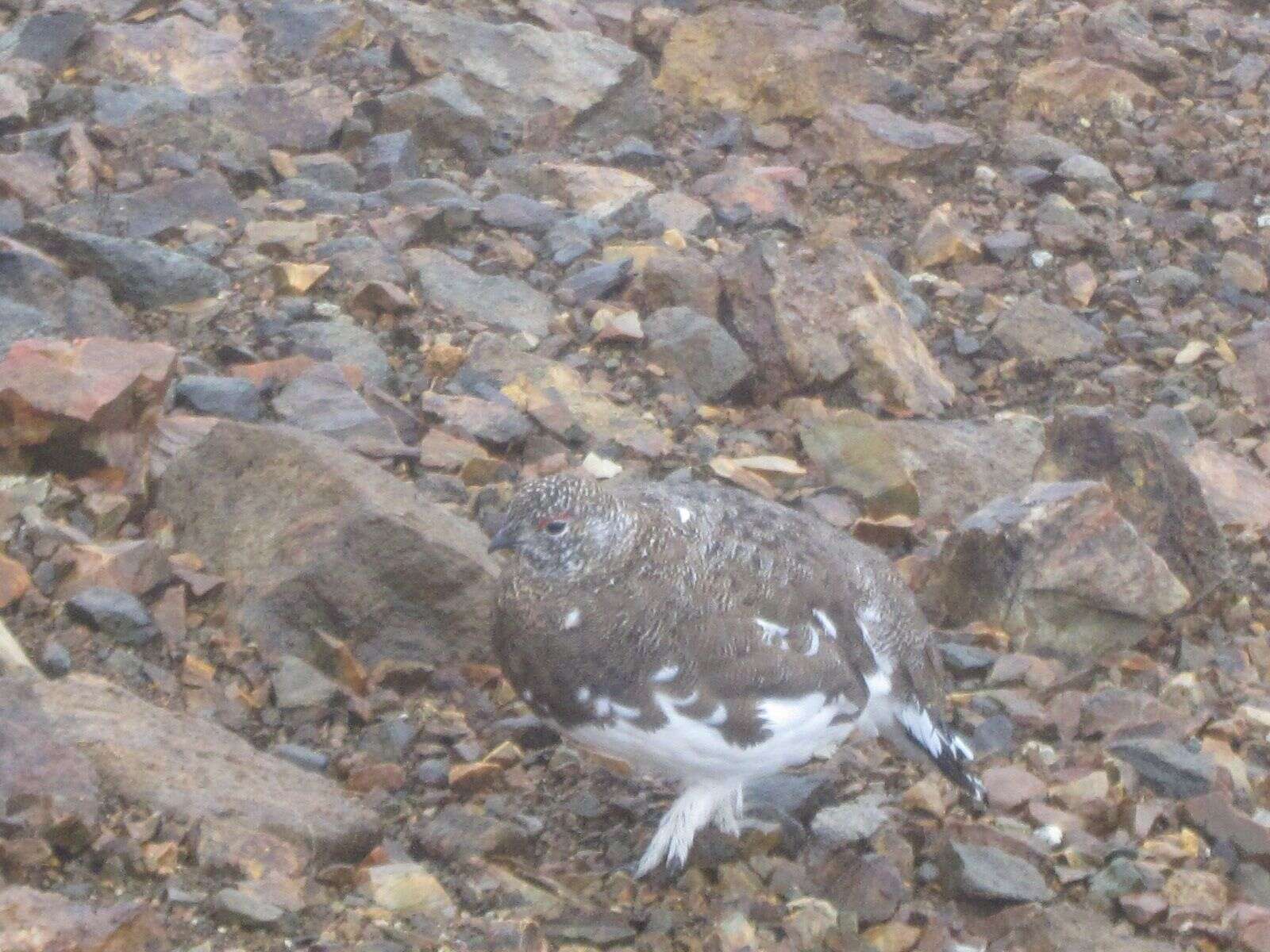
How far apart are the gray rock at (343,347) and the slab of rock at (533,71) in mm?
2422

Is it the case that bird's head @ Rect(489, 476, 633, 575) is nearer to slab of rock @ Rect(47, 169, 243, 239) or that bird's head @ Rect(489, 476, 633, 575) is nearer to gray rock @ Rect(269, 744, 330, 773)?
gray rock @ Rect(269, 744, 330, 773)

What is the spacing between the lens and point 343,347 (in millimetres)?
6809

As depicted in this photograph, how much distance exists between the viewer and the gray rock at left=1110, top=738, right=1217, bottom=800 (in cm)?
538

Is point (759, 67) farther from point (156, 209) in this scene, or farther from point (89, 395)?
point (89, 395)

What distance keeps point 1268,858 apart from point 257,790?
2.78 metres

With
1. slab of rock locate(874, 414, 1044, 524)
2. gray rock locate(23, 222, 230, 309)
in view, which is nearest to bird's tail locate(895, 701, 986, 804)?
slab of rock locate(874, 414, 1044, 524)

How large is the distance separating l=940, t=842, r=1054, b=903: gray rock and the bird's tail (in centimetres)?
30

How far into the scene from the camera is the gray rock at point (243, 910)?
398cm

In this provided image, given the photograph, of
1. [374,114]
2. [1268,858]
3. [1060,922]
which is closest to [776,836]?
[1060,922]

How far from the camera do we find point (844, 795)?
539cm

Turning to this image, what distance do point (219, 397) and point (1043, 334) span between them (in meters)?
3.83

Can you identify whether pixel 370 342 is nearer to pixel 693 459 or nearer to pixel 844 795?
pixel 693 459

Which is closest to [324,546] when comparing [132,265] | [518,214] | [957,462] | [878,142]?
[132,265]

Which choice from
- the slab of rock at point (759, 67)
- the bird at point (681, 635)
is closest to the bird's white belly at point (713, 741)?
the bird at point (681, 635)
